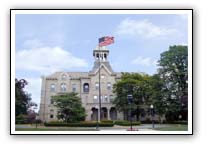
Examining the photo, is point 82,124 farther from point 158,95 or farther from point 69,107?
point 158,95

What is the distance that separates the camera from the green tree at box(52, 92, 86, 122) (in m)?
7.78

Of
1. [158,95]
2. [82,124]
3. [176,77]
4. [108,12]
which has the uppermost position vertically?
[108,12]

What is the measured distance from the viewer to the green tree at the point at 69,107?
7781 millimetres

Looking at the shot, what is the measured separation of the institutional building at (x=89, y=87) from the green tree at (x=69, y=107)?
4 centimetres

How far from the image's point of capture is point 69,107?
25.6 feet

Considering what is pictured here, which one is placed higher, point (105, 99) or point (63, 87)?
point (63, 87)

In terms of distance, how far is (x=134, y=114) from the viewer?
7793 mm

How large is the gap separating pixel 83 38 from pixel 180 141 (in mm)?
1276

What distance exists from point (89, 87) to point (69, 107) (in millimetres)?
257

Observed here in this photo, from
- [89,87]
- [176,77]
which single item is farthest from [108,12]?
[176,77]
